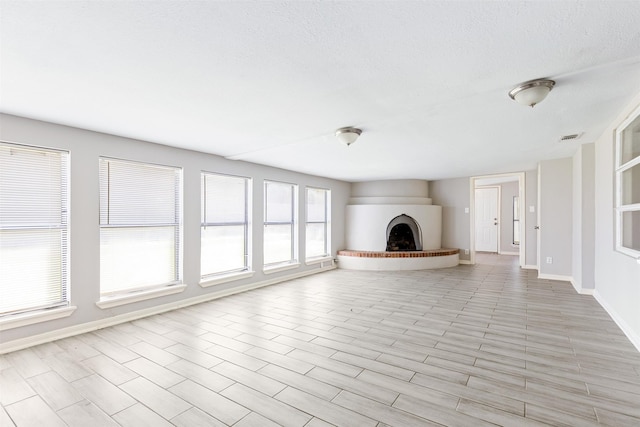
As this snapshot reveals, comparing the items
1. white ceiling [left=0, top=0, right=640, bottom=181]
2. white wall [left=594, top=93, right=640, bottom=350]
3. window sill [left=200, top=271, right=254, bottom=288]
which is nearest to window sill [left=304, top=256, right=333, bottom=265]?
window sill [left=200, top=271, right=254, bottom=288]

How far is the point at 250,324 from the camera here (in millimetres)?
3520

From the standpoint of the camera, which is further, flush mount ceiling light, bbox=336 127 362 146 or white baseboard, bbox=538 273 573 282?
white baseboard, bbox=538 273 573 282

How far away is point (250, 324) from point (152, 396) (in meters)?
1.46

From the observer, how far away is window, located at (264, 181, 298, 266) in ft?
18.9

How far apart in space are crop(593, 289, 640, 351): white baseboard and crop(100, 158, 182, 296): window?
16.6 feet

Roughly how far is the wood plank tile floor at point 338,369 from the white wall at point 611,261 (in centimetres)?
19

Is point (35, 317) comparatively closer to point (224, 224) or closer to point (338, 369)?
point (224, 224)

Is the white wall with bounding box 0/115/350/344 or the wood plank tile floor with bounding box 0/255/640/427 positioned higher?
the white wall with bounding box 0/115/350/344

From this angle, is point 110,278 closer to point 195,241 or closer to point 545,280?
point 195,241

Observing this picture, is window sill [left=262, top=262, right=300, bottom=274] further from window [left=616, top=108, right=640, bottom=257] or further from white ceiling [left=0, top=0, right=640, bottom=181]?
window [left=616, top=108, right=640, bottom=257]

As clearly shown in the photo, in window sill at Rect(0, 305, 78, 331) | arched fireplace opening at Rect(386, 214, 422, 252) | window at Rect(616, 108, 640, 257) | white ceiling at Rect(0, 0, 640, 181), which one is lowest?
window sill at Rect(0, 305, 78, 331)

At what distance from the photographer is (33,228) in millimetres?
3047

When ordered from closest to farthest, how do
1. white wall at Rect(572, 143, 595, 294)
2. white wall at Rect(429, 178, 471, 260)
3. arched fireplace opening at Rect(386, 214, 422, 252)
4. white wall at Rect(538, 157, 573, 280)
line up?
1. white wall at Rect(572, 143, 595, 294)
2. white wall at Rect(538, 157, 573, 280)
3. arched fireplace opening at Rect(386, 214, 422, 252)
4. white wall at Rect(429, 178, 471, 260)

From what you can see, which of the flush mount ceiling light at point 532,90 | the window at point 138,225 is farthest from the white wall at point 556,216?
the window at point 138,225
